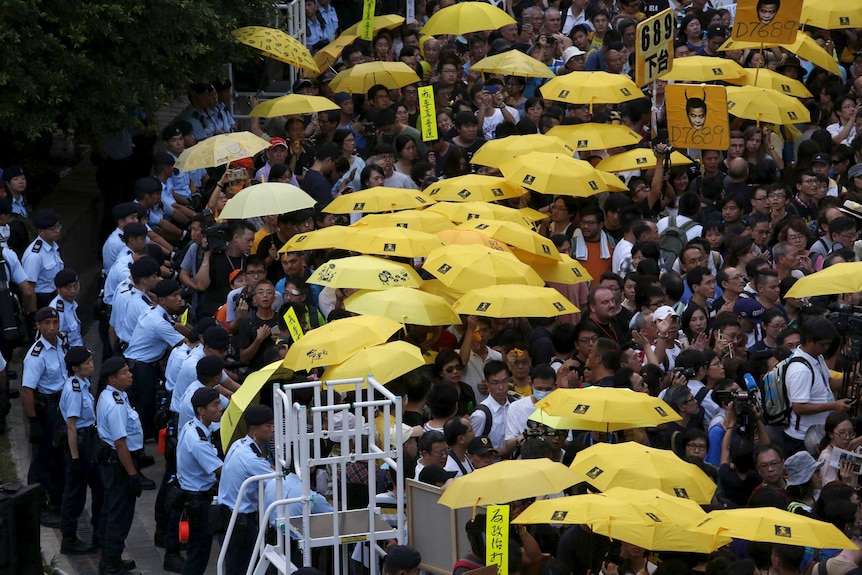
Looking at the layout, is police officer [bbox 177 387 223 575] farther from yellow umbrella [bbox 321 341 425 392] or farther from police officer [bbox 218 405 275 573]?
yellow umbrella [bbox 321 341 425 392]

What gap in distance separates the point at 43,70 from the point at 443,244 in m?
5.07

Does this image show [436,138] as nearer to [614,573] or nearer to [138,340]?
[138,340]

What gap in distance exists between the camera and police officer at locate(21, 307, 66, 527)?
40.5 feet

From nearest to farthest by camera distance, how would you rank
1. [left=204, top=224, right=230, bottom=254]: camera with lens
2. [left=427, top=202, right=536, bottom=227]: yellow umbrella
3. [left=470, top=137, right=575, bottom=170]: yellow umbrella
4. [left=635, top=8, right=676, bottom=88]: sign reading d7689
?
[left=427, top=202, right=536, bottom=227]: yellow umbrella, [left=204, top=224, right=230, bottom=254]: camera with lens, [left=470, top=137, right=575, bottom=170]: yellow umbrella, [left=635, top=8, right=676, bottom=88]: sign reading d7689

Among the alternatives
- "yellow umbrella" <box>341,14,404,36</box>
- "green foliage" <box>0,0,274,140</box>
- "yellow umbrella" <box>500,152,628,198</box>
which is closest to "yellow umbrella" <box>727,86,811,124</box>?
"yellow umbrella" <box>500,152,628,198</box>

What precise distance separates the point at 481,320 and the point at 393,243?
1045 millimetres

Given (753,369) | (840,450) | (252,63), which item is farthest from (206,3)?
(840,450)

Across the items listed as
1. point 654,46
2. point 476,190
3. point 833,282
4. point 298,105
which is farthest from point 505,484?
point 298,105

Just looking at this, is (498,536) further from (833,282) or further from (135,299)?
(135,299)

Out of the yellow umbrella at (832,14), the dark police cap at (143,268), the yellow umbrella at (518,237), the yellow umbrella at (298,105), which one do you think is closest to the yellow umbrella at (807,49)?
the yellow umbrella at (832,14)

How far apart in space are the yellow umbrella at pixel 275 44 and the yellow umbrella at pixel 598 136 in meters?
3.18

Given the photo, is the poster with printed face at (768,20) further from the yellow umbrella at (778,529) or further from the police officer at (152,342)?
the yellow umbrella at (778,529)

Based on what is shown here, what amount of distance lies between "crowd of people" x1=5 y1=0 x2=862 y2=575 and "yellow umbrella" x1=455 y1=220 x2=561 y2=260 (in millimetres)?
640

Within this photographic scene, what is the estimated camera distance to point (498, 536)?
8.42 meters
